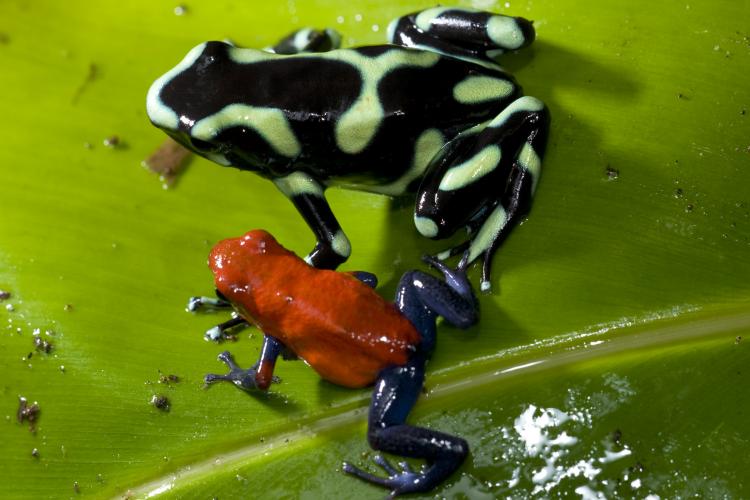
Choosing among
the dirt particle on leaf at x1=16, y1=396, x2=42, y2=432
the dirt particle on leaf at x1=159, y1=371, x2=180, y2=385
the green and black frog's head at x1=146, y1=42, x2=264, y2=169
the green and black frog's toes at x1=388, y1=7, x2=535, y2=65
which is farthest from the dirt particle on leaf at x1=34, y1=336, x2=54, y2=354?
the green and black frog's toes at x1=388, y1=7, x2=535, y2=65

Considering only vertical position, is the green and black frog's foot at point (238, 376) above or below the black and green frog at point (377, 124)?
below

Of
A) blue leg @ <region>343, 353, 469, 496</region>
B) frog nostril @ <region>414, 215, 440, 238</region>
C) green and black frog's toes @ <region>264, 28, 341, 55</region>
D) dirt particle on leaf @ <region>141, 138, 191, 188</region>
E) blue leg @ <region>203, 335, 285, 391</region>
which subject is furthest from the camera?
green and black frog's toes @ <region>264, 28, 341, 55</region>

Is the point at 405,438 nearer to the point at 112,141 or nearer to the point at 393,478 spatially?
the point at 393,478

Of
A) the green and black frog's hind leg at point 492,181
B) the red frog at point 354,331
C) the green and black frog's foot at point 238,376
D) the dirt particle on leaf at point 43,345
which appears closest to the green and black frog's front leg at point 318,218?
the red frog at point 354,331

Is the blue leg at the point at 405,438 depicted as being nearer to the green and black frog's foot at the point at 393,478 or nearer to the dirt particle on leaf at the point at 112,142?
the green and black frog's foot at the point at 393,478

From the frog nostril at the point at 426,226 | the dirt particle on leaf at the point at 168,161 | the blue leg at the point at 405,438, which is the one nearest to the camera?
the blue leg at the point at 405,438

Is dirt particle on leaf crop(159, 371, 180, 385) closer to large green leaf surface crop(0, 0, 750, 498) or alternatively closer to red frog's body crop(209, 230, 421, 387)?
large green leaf surface crop(0, 0, 750, 498)
